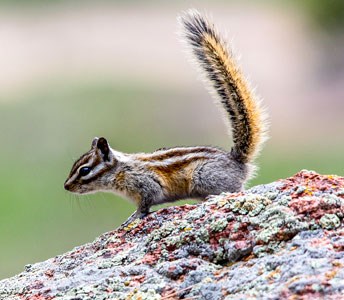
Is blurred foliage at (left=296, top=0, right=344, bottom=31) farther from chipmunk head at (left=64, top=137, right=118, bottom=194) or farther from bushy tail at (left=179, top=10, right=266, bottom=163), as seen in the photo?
chipmunk head at (left=64, top=137, right=118, bottom=194)

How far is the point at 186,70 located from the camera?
69.8ft

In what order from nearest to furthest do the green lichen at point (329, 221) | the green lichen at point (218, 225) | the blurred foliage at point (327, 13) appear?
the green lichen at point (329, 221) < the green lichen at point (218, 225) < the blurred foliage at point (327, 13)

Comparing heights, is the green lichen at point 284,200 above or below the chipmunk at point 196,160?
below

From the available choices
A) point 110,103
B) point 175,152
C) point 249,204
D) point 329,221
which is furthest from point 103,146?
Answer: point 110,103

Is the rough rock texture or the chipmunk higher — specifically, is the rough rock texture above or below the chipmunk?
below

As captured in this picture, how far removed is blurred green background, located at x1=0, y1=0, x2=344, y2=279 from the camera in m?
13.5

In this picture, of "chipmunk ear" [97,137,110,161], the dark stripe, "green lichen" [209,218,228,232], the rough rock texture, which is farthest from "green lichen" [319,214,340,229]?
"chipmunk ear" [97,137,110,161]

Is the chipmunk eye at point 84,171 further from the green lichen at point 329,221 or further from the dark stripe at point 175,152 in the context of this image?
the green lichen at point 329,221

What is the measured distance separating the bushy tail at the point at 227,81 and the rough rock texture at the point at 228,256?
1522 millimetres

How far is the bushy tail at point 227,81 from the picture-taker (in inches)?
238

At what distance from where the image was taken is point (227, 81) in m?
6.15

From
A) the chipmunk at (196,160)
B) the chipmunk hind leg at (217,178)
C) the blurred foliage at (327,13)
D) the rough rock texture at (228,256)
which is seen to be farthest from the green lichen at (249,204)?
the blurred foliage at (327,13)

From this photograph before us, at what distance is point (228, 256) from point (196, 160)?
1752 millimetres

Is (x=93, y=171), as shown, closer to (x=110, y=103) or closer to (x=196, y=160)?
(x=196, y=160)
